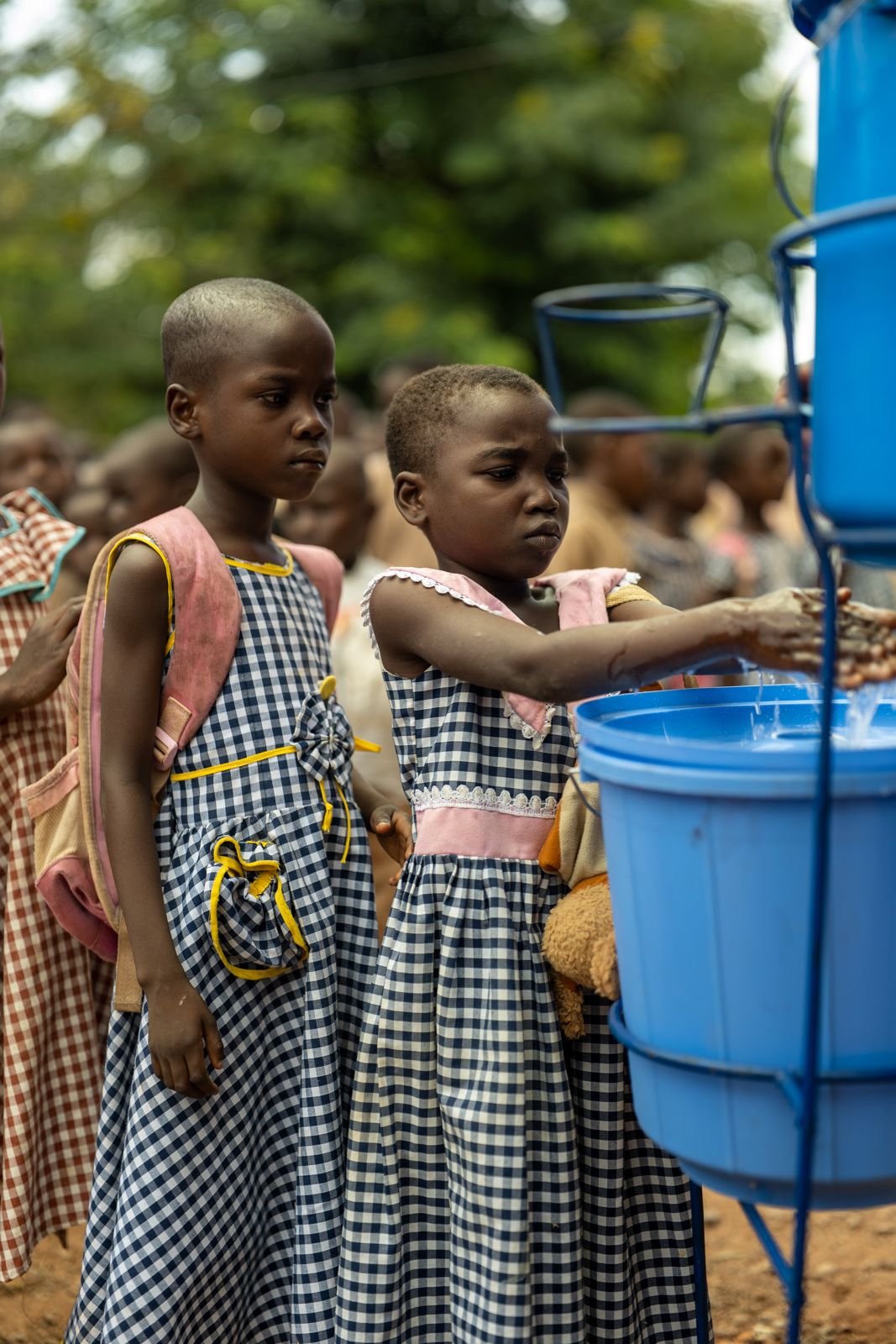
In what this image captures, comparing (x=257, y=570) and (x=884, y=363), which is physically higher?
(x=884, y=363)

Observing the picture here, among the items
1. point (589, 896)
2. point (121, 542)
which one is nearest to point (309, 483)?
point (121, 542)

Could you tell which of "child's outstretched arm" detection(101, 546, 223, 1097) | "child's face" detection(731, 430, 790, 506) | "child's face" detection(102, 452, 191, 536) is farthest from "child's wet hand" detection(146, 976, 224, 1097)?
"child's face" detection(731, 430, 790, 506)

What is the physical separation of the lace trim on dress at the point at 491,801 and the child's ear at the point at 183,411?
760 millimetres

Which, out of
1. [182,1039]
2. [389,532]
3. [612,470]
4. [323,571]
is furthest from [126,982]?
[612,470]

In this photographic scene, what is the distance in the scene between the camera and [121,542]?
2.30 metres

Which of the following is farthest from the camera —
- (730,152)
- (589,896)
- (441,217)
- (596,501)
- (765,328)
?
(765,328)

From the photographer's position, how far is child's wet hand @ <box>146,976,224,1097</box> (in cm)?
220

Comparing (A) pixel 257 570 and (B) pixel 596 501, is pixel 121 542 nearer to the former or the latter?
(A) pixel 257 570

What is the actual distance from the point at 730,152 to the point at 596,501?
1274 centimetres

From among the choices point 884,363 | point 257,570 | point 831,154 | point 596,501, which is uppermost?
point 831,154

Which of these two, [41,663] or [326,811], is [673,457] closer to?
[41,663]

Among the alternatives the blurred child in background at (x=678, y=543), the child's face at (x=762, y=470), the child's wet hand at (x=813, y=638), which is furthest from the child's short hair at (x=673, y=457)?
the child's wet hand at (x=813, y=638)

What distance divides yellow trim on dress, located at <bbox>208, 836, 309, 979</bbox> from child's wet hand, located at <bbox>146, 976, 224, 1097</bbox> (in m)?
0.09

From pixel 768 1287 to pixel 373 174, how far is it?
15106mm
